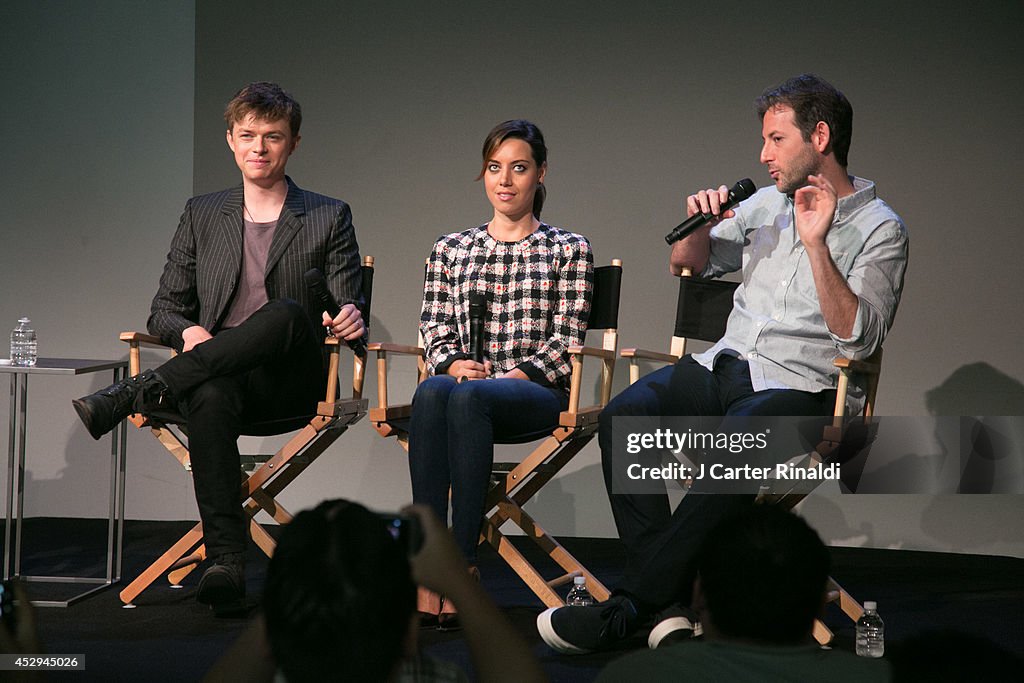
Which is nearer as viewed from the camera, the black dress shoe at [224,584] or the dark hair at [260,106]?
the black dress shoe at [224,584]

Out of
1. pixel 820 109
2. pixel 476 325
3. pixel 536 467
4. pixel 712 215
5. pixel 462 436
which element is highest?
pixel 820 109

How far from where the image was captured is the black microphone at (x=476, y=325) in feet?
10.8

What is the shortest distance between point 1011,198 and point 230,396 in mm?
3028

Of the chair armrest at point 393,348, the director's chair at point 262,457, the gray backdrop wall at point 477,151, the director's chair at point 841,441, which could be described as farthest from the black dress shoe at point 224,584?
the gray backdrop wall at point 477,151

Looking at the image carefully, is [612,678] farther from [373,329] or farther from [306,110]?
[306,110]

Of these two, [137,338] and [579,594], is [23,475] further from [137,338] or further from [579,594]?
[579,594]

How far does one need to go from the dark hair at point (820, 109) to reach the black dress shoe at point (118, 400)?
74.0 inches

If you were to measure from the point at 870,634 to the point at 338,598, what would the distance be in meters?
2.18

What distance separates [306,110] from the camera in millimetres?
4723

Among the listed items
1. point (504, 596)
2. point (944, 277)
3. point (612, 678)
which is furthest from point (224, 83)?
point (612, 678)

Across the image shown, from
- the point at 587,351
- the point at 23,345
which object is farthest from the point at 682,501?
the point at 23,345

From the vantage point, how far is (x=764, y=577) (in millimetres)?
1224

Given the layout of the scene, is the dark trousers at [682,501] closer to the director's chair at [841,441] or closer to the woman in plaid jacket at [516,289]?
the director's chair at [841,441]

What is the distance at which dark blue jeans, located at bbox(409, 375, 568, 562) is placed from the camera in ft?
9.37
